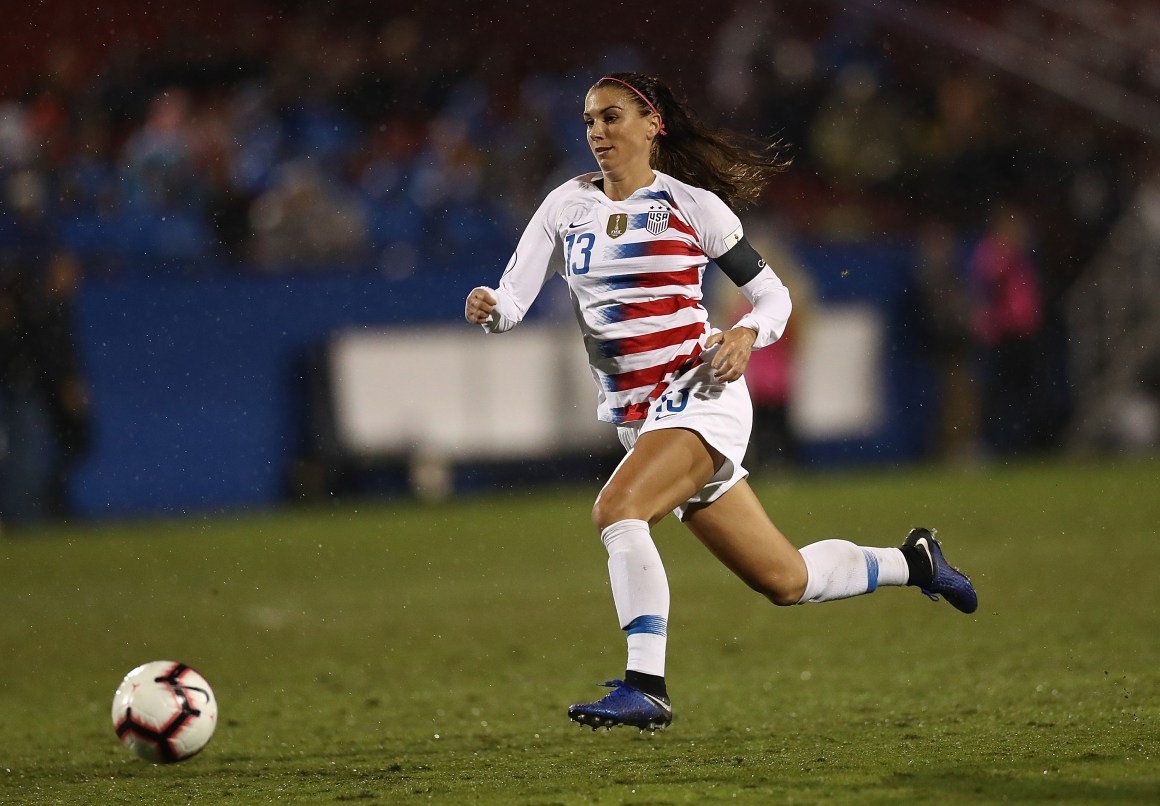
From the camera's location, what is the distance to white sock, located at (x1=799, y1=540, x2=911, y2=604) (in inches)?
227

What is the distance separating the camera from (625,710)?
199 inches

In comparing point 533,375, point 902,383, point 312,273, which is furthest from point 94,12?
point 902,383

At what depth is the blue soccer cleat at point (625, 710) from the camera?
196 inches

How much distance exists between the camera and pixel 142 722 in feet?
18.2

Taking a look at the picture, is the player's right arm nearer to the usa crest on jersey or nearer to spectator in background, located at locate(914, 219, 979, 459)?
the usa crest on jersey

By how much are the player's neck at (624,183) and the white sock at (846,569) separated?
1.39 m

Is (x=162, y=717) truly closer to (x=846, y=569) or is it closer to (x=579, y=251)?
(x=579, y=251)

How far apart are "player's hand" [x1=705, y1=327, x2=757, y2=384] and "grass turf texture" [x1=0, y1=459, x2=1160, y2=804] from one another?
1.24 metres

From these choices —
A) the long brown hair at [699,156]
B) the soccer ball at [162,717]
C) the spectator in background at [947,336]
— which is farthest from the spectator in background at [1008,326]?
the soccer ball at [162,717]

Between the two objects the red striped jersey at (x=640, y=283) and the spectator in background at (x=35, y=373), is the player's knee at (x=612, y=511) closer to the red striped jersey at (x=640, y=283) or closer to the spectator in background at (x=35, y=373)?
the red striped jersey at (x=640, y=283)

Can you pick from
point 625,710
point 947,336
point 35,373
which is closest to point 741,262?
point 625,710

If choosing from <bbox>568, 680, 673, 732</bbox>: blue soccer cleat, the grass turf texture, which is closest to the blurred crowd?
the grass turf texture

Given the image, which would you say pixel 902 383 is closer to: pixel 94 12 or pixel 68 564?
pixel 68 564

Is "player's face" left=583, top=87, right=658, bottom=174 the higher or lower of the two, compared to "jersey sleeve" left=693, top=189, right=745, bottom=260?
higher
